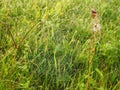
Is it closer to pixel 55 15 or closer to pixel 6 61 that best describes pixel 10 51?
pixel 6 61

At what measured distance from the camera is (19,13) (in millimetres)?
3246

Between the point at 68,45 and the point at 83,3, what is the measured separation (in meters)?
1.17

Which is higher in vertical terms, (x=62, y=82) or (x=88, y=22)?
(x=88, y=22)

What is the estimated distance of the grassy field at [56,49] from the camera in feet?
7.38

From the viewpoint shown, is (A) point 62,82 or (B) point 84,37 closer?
(A) point 62,82

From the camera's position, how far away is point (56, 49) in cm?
253

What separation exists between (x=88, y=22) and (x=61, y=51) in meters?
0.74

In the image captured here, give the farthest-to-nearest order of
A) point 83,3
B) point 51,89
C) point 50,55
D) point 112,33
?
point 83,3, point 112,33, point 50,55, point 51,89

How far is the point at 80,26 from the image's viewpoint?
119 inches

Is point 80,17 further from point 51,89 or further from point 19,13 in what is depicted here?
point 51,89

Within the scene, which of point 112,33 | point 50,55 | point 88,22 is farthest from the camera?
point 88,22

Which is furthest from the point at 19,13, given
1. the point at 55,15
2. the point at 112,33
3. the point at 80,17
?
the point at 112,33

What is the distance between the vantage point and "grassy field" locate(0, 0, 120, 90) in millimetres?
2248

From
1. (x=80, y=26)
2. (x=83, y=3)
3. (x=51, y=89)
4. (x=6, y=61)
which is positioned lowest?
Answer: (x=51, y=89)
